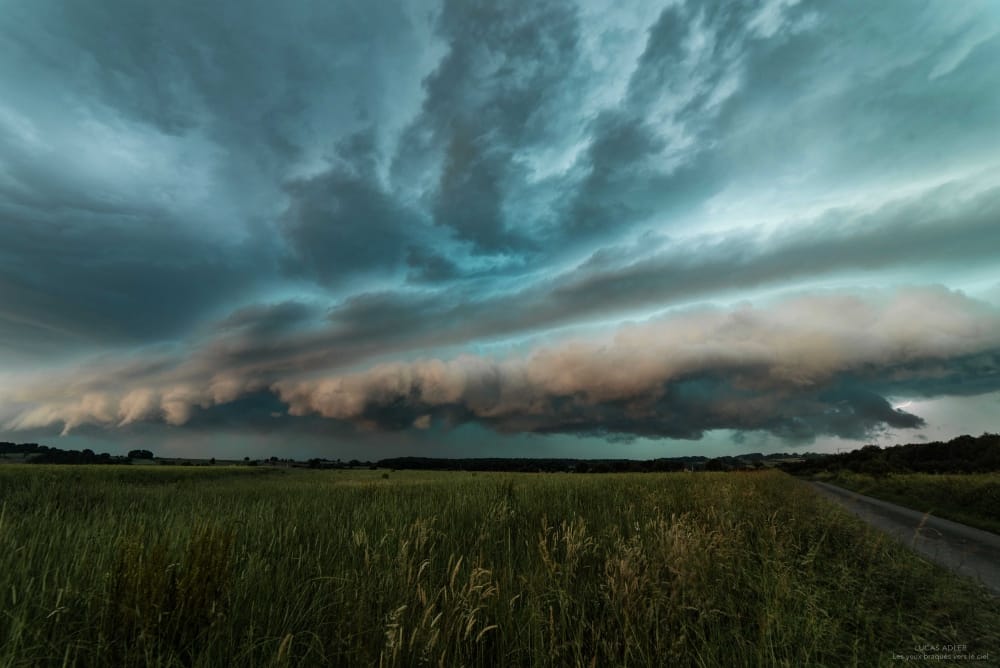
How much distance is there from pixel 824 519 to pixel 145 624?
1336cm

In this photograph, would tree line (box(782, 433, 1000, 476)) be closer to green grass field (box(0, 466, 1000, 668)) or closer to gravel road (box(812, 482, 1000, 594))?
gravel road (box(812, 482, 1000, 594))

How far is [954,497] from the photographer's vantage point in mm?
25656

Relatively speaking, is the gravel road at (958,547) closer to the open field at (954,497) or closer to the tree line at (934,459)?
the open field at (954,497)

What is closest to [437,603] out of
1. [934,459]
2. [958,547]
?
[958,547]

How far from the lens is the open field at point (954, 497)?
20.9m

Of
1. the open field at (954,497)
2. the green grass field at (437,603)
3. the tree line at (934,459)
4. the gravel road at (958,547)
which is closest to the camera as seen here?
the green grass field at (437,603)

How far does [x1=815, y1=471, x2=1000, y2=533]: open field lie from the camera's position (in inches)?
824

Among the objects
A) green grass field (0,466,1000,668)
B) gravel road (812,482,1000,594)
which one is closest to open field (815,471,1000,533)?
gravel road (812,482,1000,594)

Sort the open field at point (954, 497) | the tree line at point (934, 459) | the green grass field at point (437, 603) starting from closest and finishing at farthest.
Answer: the green grass field at point (437, 603) < the open field at point (954, 497) < the tree line at point (934, 459)

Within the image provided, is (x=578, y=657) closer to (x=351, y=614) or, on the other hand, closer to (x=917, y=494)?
(x=351, y=614)

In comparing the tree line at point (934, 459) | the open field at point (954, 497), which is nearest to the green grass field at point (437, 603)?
the open field at point (954, 497)

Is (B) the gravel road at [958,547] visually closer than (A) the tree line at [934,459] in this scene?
Yes

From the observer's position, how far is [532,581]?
16.5 ft

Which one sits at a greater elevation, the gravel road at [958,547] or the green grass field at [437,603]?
the green grass field at [437,603]
